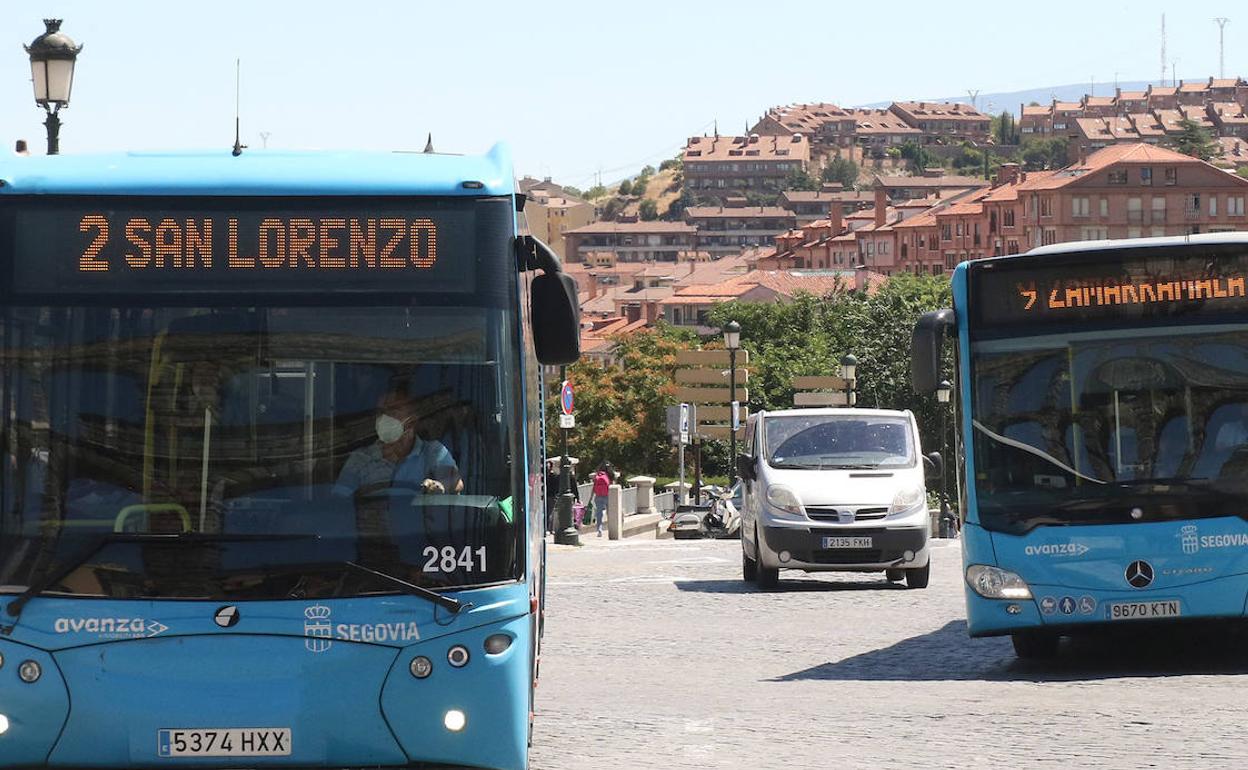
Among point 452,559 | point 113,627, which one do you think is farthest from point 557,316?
point 113,627

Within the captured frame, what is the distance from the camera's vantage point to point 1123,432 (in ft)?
44.7

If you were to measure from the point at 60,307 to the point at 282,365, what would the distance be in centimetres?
85

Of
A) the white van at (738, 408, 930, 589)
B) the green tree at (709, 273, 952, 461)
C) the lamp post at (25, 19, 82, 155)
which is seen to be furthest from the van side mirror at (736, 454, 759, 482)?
the green tree at (709, 273, 952, 461)

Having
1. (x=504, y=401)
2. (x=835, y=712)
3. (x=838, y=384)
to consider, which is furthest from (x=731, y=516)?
(x=504, y=401)

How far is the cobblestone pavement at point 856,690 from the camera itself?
1016cm

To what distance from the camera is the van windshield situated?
71.6ft

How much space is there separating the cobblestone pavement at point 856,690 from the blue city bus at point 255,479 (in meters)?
1.89

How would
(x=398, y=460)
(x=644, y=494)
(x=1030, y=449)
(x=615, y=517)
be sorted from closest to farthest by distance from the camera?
(x=398, y=460)
(x=1030, y=449)
(x=615, y=517)
(x=644, y=494)

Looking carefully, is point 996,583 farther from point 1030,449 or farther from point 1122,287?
point 1122,287

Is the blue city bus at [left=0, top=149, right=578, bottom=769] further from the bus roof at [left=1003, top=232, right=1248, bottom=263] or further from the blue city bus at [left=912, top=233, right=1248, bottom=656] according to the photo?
the bus roof at [left=1003, top=232, right=1248, bottom=263]

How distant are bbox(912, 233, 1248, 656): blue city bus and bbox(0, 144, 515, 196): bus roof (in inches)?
220

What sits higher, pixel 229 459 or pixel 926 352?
pixel 926 352

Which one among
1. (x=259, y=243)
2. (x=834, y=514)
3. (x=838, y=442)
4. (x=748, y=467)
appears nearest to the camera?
(x=259, y=243)

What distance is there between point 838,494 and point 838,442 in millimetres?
723
